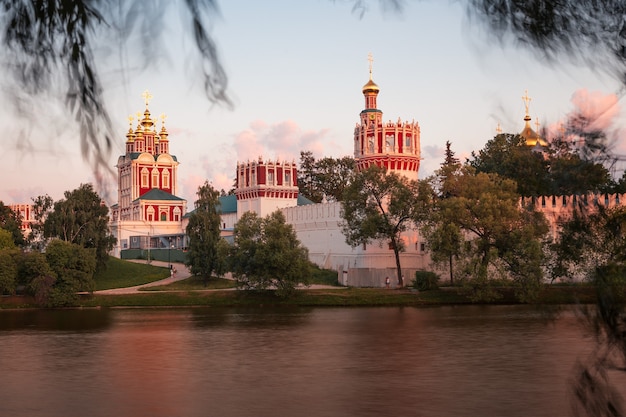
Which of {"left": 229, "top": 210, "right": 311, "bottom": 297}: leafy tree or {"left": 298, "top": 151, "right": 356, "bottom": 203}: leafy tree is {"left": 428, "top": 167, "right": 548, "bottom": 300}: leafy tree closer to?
{"left": 229, "top": 210, "right": 311, "bottom": 297}: leafy tree

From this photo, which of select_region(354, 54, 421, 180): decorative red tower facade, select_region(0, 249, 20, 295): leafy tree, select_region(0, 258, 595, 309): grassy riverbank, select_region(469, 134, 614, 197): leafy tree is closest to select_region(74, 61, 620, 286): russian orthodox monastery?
select_region(354, 54, 421, 180): decorative red tower facade

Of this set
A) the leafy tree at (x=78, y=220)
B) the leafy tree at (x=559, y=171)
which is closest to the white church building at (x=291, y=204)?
the leafy tree at (x=78, y=220)

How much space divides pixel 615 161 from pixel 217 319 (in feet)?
141

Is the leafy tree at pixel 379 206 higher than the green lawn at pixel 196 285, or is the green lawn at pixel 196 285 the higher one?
the leafy tree at pixel 379 206

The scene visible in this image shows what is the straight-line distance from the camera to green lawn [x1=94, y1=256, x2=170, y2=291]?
71.0 metres

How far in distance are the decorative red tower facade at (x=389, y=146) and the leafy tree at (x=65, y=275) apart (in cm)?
2502

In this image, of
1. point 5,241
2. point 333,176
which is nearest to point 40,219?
point 5,241

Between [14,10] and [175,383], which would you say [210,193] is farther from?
[14,10]

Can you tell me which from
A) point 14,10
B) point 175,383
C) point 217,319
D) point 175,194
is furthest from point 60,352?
point 175,194

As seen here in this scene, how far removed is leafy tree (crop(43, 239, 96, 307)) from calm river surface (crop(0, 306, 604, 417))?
A: 343 inches

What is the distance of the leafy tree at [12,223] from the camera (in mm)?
78812

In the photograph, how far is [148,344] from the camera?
3703 cm

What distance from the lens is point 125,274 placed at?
75062 mm

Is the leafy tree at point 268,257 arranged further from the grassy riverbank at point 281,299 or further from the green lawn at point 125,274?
the green lawn at point 125,274
